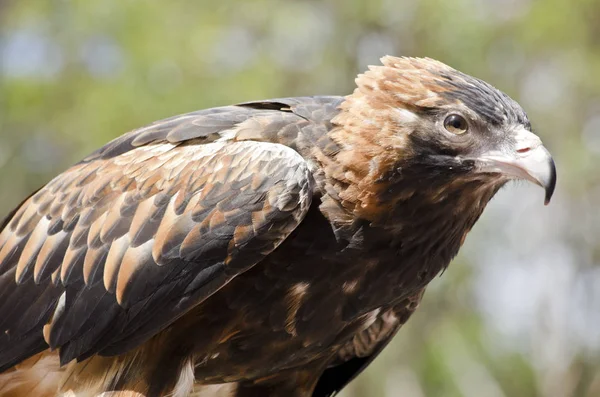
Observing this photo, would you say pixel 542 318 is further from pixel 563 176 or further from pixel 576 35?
pixel 576 35

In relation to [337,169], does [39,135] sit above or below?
below

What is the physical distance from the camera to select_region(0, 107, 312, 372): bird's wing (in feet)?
13.2

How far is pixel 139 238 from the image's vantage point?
429 cm

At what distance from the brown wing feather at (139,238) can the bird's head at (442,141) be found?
16.0 inches

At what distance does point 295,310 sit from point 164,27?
1099 cm

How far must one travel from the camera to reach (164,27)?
14375 mm

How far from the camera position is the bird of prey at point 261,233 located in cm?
407

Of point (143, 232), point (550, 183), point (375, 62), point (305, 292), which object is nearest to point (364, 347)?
point (305, 292)

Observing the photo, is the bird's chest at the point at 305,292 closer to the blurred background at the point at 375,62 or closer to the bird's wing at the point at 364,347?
the bird's wing at the point at 364,347

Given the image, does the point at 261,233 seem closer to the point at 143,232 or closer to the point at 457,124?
the point at 143,232

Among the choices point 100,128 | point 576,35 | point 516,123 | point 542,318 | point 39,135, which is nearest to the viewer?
point 516,123

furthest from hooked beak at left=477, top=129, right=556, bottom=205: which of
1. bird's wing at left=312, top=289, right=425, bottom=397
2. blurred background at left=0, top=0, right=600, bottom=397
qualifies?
blurred background at left=0, top=0, right=600, bottom=397

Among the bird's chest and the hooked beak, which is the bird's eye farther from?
the bird's chest

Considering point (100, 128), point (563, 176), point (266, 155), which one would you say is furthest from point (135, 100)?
point (266, 155)
